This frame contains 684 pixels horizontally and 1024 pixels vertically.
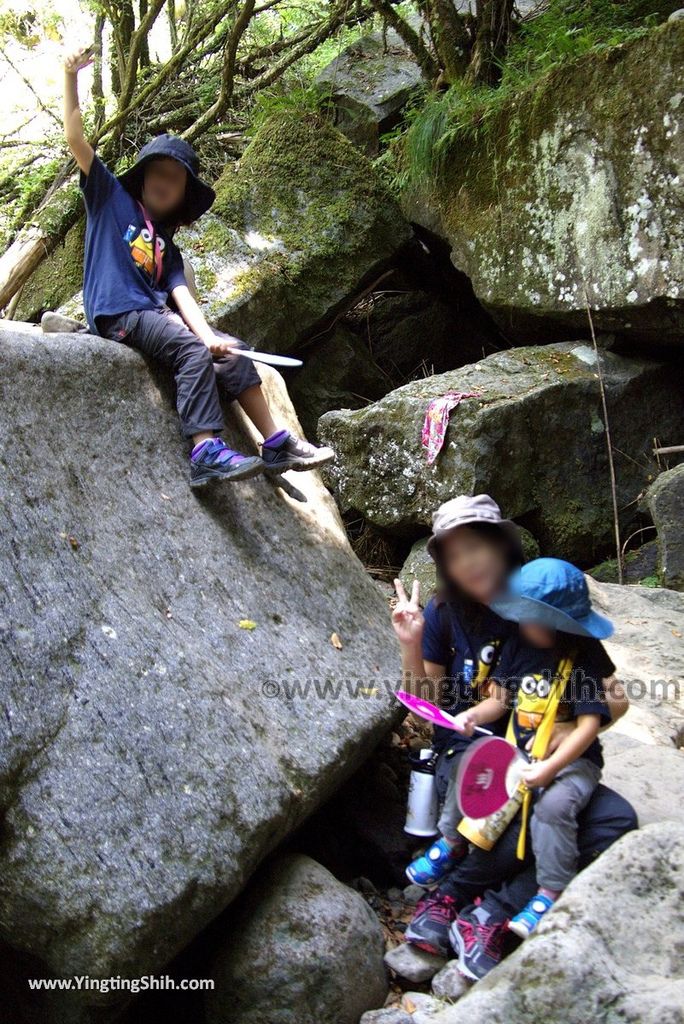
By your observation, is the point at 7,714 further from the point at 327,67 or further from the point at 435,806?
the point at 327,67

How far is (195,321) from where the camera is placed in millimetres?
4117

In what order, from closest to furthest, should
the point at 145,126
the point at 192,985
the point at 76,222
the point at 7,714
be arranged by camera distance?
the point at 7,714 < the point at 192,985 < the point at 76,222 < the point at 145,126

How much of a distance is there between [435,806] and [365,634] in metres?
0.95

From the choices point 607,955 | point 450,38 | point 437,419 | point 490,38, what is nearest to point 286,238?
point 437,419

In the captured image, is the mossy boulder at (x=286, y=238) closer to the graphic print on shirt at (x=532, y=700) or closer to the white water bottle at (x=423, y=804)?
the white water bottle at (x=423, y=804)

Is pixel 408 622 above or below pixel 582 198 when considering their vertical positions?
below

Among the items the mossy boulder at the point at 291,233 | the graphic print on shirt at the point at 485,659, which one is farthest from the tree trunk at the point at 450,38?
the graphic print on shirt at the point at 485,659

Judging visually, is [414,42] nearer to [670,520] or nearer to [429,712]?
[670,520]

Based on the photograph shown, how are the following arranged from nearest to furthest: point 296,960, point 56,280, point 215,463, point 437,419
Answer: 1. point 296,960
2. point 215,463
3. point 437,419
4. point 56,280

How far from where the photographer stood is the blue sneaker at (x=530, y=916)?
2688 mm

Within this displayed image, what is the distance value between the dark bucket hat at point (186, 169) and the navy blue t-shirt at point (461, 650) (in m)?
2.41

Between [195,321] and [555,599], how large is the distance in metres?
2.31

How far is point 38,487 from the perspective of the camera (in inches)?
126

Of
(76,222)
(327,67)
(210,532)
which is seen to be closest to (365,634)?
(210,532)
